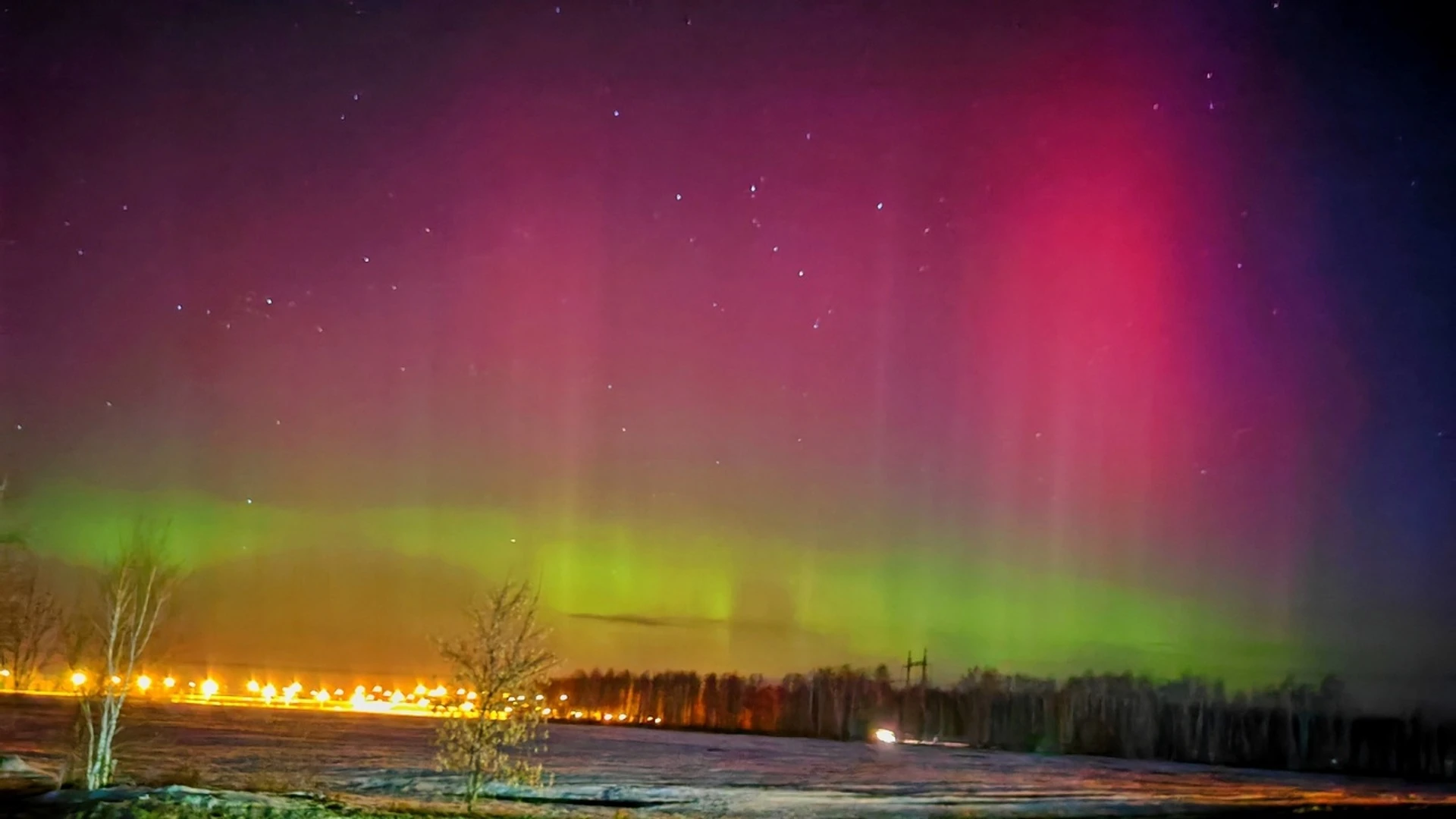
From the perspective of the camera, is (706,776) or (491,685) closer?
(491,685)

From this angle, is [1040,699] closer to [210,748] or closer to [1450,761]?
Result: [1450,761]

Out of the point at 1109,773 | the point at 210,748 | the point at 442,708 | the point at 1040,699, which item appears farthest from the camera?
the point at 1040,699

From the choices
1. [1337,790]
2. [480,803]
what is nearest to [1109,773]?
[1337,790]

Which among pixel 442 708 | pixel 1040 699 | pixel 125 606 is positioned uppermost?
pixel 125 606

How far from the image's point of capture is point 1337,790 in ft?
201

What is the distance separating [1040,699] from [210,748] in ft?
471

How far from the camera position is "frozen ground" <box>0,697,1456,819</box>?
34625 mm

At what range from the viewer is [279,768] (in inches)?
1603

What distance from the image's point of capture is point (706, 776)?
5025 centimetres

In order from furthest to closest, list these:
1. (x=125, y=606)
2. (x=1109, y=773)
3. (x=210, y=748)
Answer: (x=1109, y=773) → (x=210, y=748) → (x=125, y=606)

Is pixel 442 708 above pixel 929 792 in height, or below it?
above

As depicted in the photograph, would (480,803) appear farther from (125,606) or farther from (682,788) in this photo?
(682,788)

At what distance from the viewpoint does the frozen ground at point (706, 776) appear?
114ft

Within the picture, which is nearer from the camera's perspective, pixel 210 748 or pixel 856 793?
pixel 856 793
